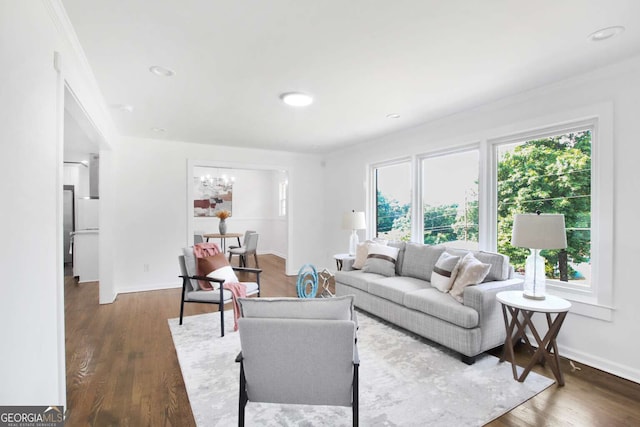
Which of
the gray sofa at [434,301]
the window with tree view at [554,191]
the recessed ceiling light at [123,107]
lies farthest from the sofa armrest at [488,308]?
the recessed ceiling light at [123,107]

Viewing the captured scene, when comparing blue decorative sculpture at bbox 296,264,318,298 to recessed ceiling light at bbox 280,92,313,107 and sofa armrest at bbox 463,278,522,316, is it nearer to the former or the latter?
sofa armrest at bbox 463,278,522,316

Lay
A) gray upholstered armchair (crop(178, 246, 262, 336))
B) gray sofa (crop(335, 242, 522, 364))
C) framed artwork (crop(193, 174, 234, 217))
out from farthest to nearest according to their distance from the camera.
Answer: framed artwork (crop(193, 174, 234, 217)) → gray upholstered armchair (crop(178, 246, 262, 336)) → gray sofa (crop(335, 242, 522, 364))

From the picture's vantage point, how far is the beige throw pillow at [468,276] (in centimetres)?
304

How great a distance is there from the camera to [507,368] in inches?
106

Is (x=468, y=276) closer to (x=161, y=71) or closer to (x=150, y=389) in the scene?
(x=150, y=389)

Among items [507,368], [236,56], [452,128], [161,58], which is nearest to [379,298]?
[507,368]

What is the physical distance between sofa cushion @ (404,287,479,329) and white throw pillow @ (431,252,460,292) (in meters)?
0.07

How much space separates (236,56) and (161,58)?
59cm

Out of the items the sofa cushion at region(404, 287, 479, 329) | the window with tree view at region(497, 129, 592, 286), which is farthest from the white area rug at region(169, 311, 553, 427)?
the window with tree view at region(497, 129, 592, 286)

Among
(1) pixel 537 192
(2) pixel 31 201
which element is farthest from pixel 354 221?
Result: (2) pixel 31 201

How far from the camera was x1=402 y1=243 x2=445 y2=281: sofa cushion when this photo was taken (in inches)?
151

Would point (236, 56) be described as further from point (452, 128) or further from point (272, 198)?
point (272, 198)

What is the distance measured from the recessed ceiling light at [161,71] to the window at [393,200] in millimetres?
3474

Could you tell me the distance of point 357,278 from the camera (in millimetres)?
4148
